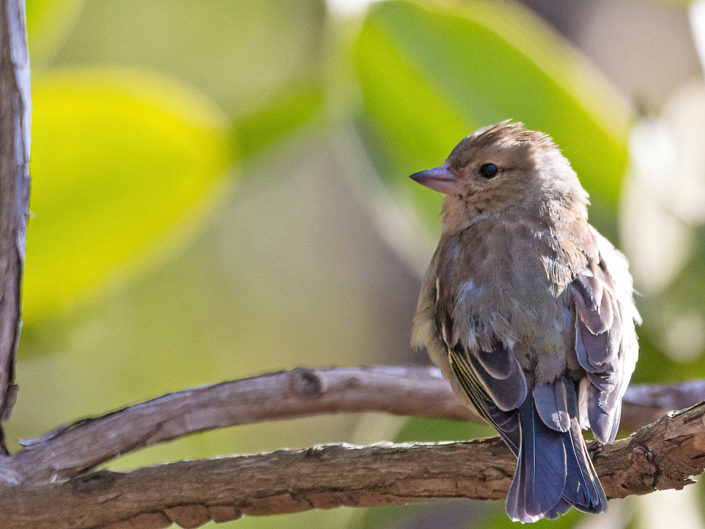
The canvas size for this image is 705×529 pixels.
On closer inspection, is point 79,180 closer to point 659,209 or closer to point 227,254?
point 659,209

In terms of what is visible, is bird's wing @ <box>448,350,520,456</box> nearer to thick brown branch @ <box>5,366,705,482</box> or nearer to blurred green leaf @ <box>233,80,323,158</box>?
thick brown branch @ <box>5,366,705,482</box>

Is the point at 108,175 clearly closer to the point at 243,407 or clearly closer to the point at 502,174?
the point at 243,407

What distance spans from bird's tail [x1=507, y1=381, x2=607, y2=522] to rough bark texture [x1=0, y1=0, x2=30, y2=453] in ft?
3.99

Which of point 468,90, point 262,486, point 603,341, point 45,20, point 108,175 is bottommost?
point 262,486

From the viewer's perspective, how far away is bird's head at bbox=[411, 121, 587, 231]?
3.51 m

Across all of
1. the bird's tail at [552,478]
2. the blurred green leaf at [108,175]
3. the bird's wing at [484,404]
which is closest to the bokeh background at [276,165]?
the blurred green leaf at [108,175]

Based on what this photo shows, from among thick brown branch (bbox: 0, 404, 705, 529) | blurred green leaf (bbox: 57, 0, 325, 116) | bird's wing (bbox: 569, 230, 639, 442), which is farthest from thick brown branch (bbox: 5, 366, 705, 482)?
blurred green leaf (bbox: 57, 0, 325, 116)

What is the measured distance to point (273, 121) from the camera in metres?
3.33

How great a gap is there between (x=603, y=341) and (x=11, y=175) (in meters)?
1.59

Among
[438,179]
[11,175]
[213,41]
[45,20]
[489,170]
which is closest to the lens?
[11,175]

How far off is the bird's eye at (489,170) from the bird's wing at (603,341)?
589 mm

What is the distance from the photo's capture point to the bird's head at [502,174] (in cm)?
351

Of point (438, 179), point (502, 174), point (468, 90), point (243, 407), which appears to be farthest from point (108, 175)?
point (502, 174)

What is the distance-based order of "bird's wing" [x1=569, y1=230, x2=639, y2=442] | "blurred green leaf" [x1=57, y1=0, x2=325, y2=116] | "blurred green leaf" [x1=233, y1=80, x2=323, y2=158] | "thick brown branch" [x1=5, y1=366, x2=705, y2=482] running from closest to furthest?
1. "thick brown branch" [x1=5, y1=366, x2=705, y2=482]
2. "bird's wing" [x1=569, y1=230, x2=639, y2=442]
3. "blurred green leaf" [x1=233, y1=80, x2=323, y2=158]
4. "blurred green leaf" [x1=57, y1=0, x2=325, y2=116]
